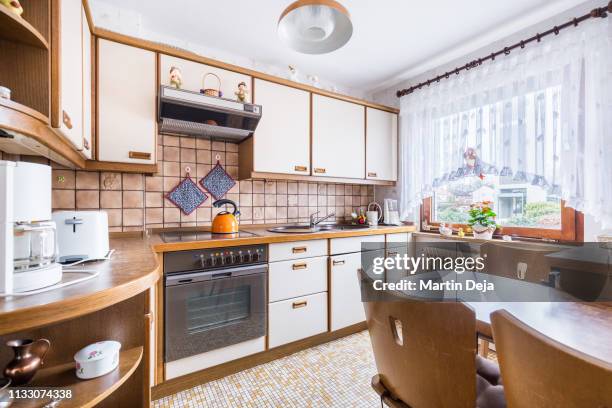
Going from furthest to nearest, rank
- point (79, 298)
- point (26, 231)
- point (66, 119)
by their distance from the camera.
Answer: point (66, 119) → point (26, 231) → point (79, 298)

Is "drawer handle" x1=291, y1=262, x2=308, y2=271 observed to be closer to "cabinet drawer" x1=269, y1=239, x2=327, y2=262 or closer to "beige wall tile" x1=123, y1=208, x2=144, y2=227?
"cabinet drawer" x1=269, y1=239, x2=327, y2=262

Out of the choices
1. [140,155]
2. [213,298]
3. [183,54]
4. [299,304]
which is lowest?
[299,304]

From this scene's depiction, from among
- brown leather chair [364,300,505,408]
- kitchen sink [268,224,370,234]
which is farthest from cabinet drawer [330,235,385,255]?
brown leather chair [364,300,505,408]

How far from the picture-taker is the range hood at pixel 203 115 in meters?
1.82

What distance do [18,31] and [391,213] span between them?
287 centimetres

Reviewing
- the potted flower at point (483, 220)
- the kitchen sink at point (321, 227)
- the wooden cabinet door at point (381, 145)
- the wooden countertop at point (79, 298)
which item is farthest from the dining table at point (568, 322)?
the wooden cabinet door at point (381, 145)

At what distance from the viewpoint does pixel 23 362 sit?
88cm

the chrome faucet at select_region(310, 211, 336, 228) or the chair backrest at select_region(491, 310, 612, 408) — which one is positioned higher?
the chrome faucet at select_region(310, 211, 336, 228)

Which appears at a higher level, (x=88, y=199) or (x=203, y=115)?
(x=203, y=115)

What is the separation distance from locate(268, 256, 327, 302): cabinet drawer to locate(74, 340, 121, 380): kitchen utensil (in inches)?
44.8

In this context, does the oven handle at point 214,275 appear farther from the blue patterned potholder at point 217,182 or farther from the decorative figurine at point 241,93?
the decorative figurine at point 241,93

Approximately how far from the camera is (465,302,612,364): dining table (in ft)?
2.59

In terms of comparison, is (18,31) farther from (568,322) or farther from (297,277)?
(568,322)

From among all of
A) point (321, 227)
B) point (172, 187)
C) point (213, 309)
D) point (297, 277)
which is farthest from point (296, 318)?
point (172, 187)
